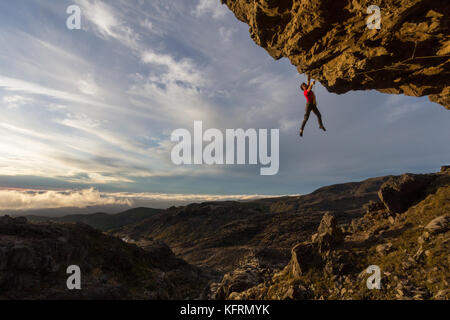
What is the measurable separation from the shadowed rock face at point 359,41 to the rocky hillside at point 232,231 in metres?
15.6

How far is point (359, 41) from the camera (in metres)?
11.1

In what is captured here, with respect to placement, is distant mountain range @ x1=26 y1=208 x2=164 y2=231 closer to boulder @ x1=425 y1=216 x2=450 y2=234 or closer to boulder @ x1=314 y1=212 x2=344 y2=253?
boulder @ x1=314 y1=212 x2=344 y2=253

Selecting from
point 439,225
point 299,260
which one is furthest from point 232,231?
point 439,225

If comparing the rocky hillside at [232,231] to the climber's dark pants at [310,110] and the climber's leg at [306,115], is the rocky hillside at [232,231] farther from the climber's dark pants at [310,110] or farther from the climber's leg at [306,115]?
the climber's dark pants at [310,110]

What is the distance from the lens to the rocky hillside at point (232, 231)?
110 feet

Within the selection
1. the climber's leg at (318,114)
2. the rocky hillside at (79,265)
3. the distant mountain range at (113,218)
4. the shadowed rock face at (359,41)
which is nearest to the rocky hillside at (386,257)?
the climber's leg at (318,114)

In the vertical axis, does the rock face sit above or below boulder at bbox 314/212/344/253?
above

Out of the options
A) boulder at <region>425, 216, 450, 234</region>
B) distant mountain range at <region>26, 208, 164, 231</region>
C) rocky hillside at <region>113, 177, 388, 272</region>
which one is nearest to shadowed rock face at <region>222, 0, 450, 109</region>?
boulder at <region>425, 216, 450, 234</region>

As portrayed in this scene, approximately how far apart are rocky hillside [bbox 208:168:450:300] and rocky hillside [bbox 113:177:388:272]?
7344 mm

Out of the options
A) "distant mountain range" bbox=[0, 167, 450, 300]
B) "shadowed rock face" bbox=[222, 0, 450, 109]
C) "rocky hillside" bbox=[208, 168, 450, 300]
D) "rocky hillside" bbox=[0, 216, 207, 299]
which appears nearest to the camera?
Answer: "rocky hillside" bbox=[208, 168, 450, 300]

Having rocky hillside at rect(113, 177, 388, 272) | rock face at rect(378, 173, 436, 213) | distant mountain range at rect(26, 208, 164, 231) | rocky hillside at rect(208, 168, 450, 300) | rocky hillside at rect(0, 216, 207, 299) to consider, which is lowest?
distant mountain range at rect(26, 208, 164, 231)

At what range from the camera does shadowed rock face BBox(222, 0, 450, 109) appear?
364 inches

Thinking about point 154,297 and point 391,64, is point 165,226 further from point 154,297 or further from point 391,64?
point 391,64

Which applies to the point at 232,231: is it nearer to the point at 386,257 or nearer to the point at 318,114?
the point at 318,114
